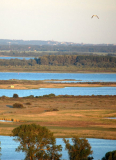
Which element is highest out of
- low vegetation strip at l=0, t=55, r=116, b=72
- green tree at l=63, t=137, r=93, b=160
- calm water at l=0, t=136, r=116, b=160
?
low vegetation strip at l=0, t=55, r=116, b=72

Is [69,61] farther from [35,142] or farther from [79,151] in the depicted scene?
[79,151]

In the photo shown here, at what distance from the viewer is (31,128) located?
20312 millimetres

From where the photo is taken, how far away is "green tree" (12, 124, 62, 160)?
19609 mm

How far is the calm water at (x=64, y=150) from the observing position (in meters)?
24.6

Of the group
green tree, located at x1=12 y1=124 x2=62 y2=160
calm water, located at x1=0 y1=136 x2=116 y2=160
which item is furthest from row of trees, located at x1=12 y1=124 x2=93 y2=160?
calm water, located at x1=0 y1=136 x2=116 y2=160

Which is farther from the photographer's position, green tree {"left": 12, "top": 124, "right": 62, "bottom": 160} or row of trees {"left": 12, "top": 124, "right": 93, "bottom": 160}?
green tree {"left": 12, "top": 124, "right": 62, "bottom": 160}

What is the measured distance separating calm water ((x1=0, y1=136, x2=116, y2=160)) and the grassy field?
4.40 feet

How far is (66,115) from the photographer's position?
39.5 meters

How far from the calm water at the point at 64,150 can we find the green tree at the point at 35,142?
157 inches

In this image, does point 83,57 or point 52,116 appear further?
point 83,57

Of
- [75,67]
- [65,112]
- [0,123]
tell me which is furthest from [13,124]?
[75,67]

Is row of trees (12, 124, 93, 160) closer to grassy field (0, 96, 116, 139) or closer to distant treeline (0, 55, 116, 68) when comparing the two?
grassy field (0, 96, 116, 139)

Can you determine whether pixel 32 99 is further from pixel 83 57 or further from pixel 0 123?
pixel 83 57

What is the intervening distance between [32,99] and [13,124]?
2107 centimetres
